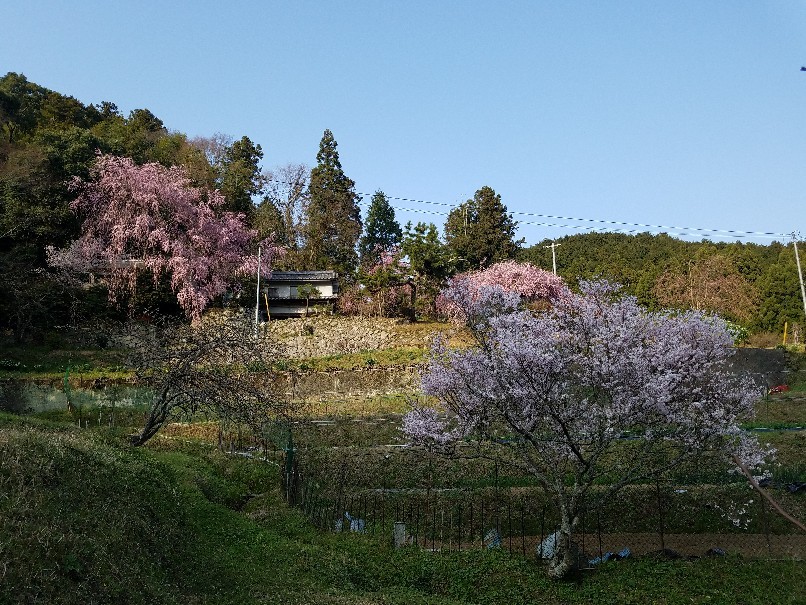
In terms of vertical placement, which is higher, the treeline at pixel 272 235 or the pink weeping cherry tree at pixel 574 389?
the treeline at pixel 272 235

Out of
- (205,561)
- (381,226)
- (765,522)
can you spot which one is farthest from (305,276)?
(205,561)

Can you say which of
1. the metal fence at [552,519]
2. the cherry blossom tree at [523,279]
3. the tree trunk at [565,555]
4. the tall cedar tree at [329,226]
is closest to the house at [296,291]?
the tall cedar tree at [329,226]

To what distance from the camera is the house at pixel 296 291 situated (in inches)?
1462

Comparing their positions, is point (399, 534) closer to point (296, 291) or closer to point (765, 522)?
point (765, 522)

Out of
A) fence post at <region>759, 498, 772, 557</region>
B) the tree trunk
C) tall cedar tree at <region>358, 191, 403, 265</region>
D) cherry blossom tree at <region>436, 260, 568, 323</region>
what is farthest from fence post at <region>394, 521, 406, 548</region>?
tall cedar tree at <region>358, 191, 403, 265</region>

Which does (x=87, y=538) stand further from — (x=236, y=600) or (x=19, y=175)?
(x=19, y=175)

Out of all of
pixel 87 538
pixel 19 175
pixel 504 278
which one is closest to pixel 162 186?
pixel 19 175

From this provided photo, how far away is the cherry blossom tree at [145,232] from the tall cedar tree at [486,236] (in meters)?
15.4

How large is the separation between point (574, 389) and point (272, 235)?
1153 inches

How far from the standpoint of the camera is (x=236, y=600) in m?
7.12

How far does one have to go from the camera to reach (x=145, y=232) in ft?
105

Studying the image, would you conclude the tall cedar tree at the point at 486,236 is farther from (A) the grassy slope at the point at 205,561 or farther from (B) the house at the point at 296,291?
(A) the grassy slope at the point at 205,561

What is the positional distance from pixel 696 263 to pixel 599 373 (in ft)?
131

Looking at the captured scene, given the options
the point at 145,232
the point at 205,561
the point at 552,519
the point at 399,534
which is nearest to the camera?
the point at 205,561
